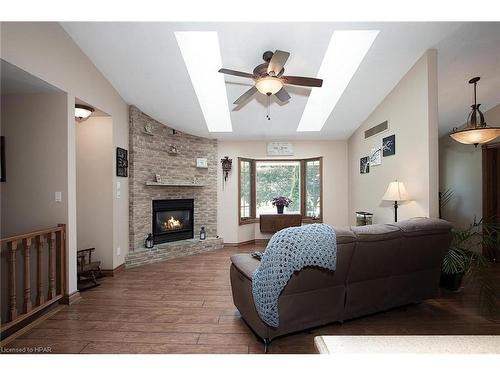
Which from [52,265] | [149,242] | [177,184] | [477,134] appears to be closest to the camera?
[52,265]

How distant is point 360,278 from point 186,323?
5.41 ft

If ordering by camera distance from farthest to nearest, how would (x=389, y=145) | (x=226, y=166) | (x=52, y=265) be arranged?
(x=226, y=166) → (x=389, y=145) → (x=52, y=265)

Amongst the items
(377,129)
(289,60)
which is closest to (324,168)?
(377,129)

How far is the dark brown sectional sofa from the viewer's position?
1.94 meters

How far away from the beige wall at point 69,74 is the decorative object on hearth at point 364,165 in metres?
4.31

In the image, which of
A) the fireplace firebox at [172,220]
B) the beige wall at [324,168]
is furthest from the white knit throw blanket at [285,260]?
the beige wall at [324,168]

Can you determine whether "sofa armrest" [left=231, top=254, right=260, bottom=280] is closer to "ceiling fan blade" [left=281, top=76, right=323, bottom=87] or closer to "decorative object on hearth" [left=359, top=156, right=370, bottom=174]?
"ceiling fan blade" [left=281, top=76, right=323, bottom=87]

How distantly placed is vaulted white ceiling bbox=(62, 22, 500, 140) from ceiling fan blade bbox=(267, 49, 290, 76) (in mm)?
433

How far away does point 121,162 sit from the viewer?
12.6ft

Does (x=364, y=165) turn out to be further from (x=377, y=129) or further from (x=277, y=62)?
(x=277, y=62)

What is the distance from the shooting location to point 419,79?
121 inches

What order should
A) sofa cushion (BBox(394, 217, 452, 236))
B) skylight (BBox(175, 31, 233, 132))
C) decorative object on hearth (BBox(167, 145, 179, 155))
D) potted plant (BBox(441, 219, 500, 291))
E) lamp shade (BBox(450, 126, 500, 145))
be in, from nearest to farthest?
1. potted plant (BBox(441, 219, 500, 291))
2. sofa cushion (BBox(394, 217, 452, 236))
3. lamp shade (BBox(450, 126, 500, 145))
4. skylight (BBox(175, 31, 233, 132))
5. decorative object on hearth (BBox(167, 145, 179, 155))

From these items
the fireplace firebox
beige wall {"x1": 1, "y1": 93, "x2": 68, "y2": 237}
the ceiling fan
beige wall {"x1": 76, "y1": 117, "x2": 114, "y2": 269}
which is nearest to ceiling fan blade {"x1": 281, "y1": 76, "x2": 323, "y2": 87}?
the ceiling fan
